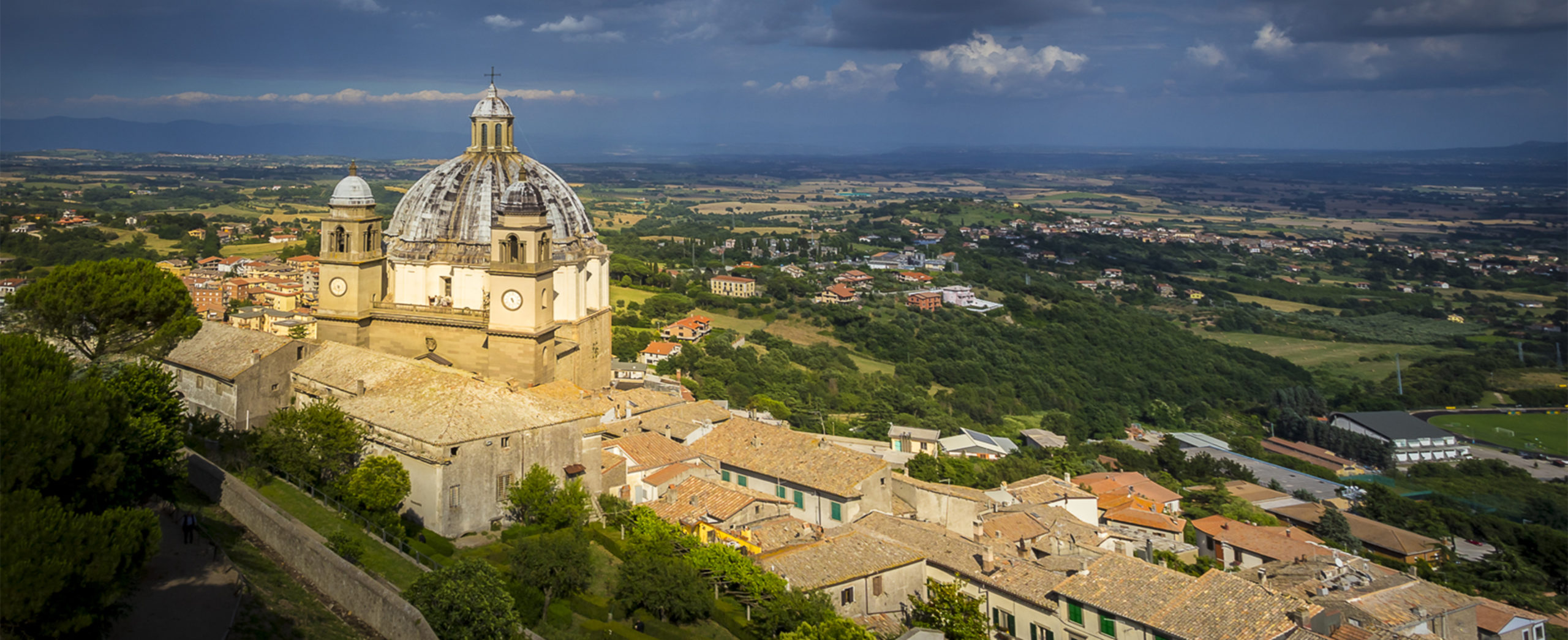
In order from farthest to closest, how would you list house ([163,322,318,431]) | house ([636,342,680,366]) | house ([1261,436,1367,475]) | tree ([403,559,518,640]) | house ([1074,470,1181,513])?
house ([1261,436,1367,475]) → house ([636,342,680,366]) → house ([1074,470,1181,513]) → house ([163,322,318,431]) → tree ([403,559,518,640])

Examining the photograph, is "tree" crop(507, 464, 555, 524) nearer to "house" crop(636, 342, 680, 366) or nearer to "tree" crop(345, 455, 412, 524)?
"tree" crop(345, 455, 412, 524)

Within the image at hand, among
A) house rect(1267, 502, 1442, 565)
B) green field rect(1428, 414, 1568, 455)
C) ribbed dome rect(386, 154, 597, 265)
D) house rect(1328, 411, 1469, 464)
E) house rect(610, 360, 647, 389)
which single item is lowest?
green field rect(1428, 414, 1568, 455)

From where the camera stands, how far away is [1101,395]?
8294 centimetres

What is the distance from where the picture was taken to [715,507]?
27.9 meters

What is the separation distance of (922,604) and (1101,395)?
205 ft

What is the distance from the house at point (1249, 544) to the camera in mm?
32781

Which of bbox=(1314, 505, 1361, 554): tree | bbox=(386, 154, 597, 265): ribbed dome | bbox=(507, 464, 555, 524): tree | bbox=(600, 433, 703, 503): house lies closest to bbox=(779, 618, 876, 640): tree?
bbox=(507, 464, 555, 524): tree

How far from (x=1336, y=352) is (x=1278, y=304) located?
25581mm

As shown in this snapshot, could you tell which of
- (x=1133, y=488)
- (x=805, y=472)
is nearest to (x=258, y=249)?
(x=1133, y=488)

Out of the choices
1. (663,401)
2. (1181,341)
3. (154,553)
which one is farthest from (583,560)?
(1181,341)

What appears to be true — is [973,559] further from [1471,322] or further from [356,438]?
[1471,322]

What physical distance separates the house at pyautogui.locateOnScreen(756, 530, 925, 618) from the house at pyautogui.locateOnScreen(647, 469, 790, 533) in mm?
1981

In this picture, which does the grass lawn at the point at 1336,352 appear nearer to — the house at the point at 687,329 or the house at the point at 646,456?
the house at the point at 687,329

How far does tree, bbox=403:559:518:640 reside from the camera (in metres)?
17.1
